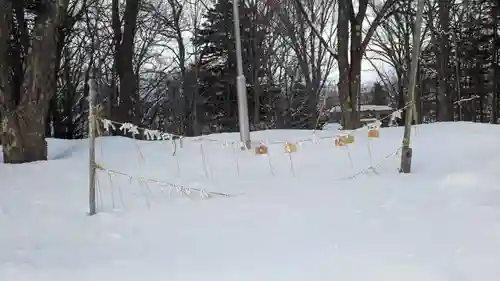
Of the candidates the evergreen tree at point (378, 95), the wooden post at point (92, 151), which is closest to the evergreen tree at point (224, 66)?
the wooden post at point (92, 151)

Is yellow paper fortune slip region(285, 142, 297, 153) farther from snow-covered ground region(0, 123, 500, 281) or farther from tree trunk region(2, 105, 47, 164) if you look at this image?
tree trunk region(2, 105, 47, 164)

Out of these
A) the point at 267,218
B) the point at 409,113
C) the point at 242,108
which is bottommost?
the point at 267,218

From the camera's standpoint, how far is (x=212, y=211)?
5.74 meters

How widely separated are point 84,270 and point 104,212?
1895 mm

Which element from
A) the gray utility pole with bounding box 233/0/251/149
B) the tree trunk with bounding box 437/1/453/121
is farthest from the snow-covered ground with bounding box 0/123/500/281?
the tree trunk with bounding box 437/1/453/121

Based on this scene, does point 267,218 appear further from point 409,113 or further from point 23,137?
point 23,137

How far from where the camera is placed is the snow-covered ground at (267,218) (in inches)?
153

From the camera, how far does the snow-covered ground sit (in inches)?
153

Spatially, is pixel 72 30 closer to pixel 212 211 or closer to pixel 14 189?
pixel 14 189

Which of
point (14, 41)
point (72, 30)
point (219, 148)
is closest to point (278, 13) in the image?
point (72, 30)

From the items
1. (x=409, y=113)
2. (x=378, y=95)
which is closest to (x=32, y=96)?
(x=409, y=113)

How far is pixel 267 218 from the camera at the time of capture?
210 inches

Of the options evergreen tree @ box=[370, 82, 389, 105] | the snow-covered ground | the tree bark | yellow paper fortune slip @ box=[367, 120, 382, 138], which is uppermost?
evergreen tree @ box=[370, 82, 389, 105]

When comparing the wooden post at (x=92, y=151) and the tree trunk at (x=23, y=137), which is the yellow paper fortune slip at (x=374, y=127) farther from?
the tree trunk at (x=23, y=137)
